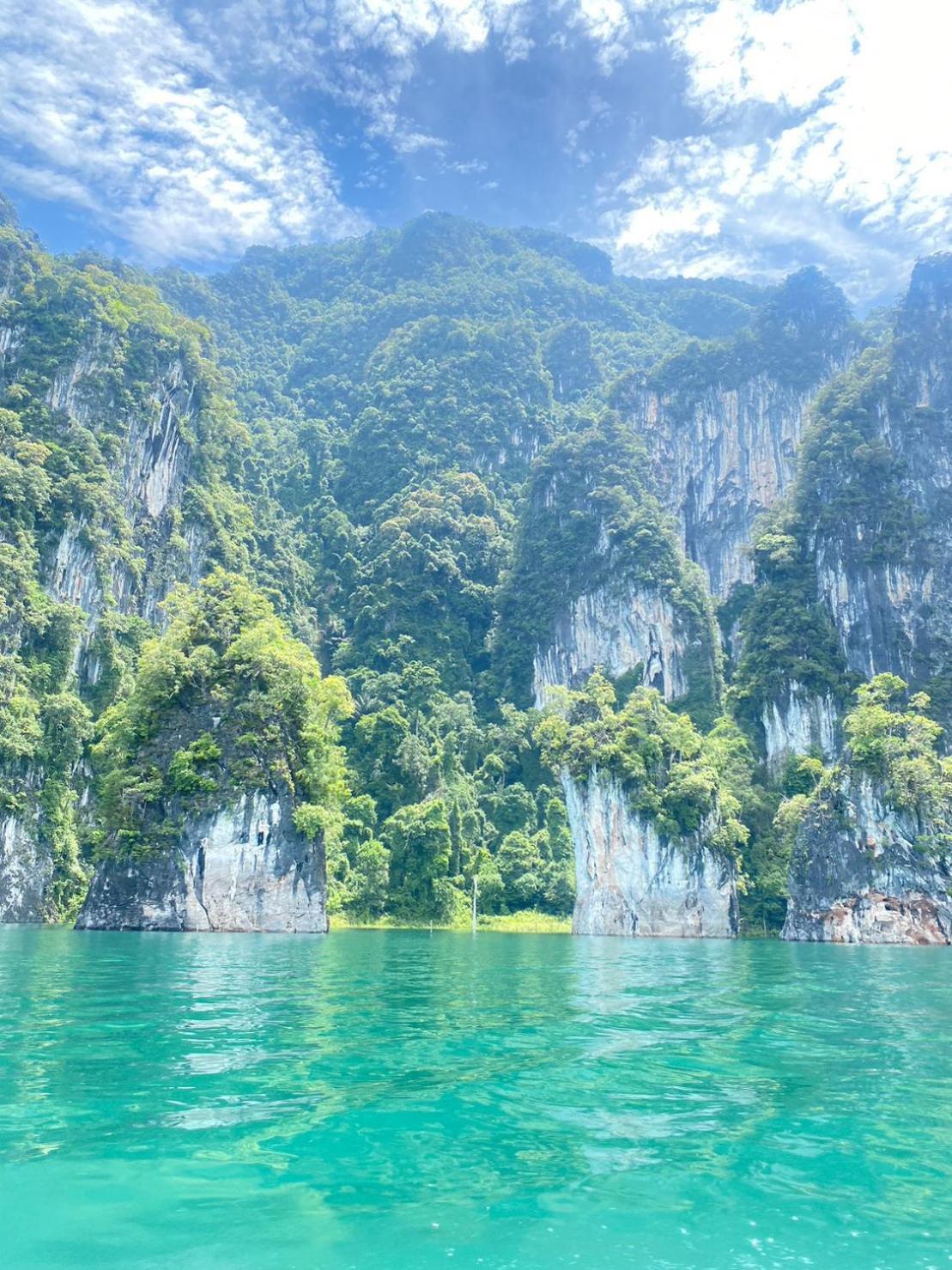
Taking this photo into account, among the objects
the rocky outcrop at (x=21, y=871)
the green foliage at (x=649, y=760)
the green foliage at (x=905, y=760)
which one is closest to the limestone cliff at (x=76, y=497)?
the rocky outcrop at (x=21, y=871)

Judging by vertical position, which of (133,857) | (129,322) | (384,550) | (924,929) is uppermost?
(129,322)

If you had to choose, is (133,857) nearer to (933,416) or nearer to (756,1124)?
(756,1124)

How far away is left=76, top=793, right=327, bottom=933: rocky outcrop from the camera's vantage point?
37875 millimetres

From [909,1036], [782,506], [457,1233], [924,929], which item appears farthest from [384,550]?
[457,1233]

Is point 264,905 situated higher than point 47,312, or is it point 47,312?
point 47,312

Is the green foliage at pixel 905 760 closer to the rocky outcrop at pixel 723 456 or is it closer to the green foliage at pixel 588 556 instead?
the green foliage at pixel 588 556

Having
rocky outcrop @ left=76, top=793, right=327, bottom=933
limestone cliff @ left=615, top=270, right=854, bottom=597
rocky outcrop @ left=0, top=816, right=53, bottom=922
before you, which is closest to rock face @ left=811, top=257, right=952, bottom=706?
limestone cliff @ left=615, top=270, right=854, bottom=597

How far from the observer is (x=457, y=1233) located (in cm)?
499

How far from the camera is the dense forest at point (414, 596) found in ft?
150

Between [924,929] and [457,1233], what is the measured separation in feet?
154

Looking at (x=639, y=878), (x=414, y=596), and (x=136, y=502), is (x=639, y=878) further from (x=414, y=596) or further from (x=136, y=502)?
(x=136, y=502)

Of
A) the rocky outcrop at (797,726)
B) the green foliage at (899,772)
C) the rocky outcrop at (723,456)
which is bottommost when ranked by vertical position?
the green foliage at (899,772)

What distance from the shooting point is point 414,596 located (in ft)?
293

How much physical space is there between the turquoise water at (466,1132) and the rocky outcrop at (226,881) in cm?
2391
